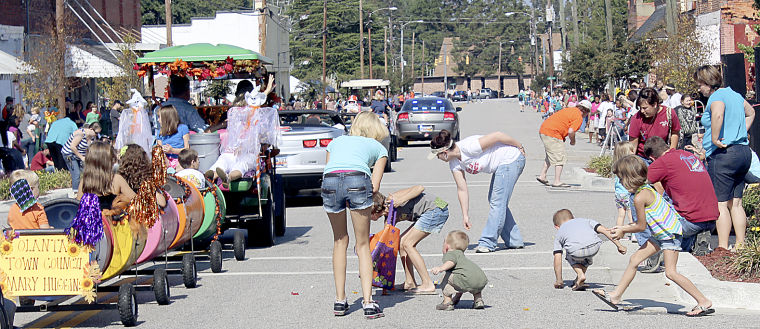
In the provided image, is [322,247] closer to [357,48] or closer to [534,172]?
[534,172]

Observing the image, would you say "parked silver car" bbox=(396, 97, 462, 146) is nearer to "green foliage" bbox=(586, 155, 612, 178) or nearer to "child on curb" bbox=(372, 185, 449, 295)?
"green foliage" bbox=(586, 155, 612, 178)

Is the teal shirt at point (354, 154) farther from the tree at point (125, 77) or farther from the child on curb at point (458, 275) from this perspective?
the tree at point (125, 77)

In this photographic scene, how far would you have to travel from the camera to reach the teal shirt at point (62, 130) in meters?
20.6

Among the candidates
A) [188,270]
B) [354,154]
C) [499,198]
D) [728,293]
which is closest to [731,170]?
[728,293]

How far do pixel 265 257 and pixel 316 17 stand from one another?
238 feet

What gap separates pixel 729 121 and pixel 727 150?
0.98 ft

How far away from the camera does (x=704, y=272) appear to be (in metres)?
8.75

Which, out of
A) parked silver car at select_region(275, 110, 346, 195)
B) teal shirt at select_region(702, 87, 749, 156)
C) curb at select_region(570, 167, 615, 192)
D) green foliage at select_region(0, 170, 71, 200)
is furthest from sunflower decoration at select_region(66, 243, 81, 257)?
curb at select_region(570, 167, 615, 192)

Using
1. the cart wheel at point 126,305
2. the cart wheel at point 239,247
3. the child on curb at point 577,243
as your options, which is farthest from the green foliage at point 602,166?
the cart wheel at point 126,305

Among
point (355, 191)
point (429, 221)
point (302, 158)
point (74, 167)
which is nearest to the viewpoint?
point (355, 191)

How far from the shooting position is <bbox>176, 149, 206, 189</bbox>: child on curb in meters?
10.8

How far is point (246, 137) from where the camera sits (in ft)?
38.4

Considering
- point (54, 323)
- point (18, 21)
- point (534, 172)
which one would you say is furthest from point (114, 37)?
point (54, 323)

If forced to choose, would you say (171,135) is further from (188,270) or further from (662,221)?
(662,221)
